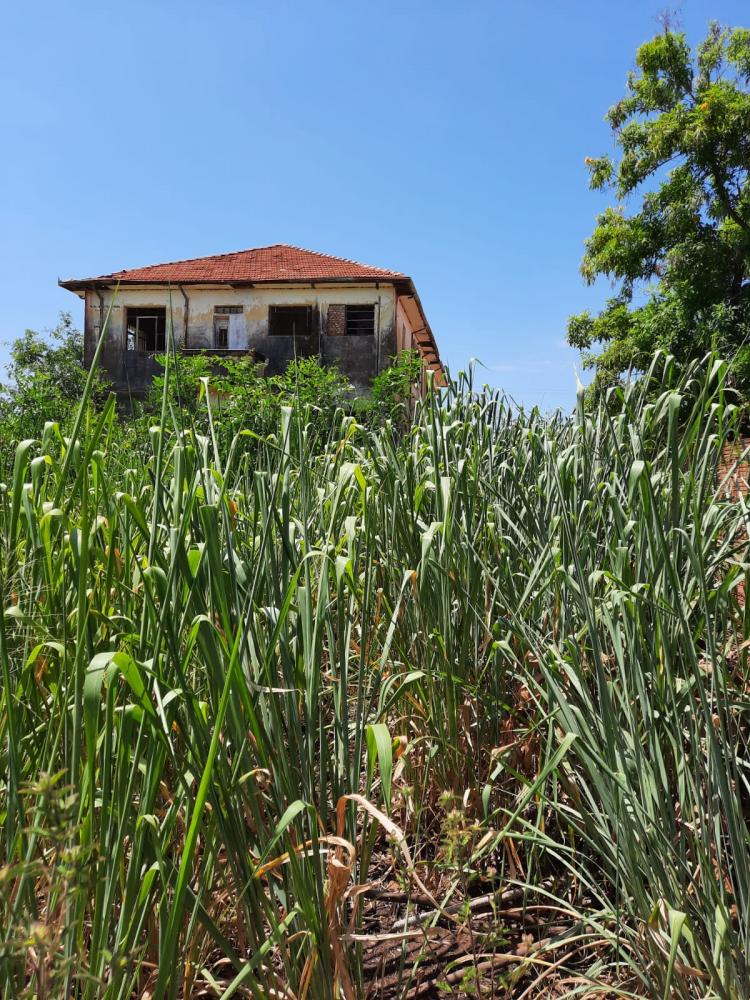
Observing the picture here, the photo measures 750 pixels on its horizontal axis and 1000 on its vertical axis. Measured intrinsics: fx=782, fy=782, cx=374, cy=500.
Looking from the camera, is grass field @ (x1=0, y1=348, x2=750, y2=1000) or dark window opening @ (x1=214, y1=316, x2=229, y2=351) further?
dark window opening @ (x1=214, y1=316, x2=229, y2=351)

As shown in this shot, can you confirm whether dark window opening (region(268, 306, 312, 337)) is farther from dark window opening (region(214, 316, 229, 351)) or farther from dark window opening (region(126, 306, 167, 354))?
dark window opening (region(126, 306, 167, 354))

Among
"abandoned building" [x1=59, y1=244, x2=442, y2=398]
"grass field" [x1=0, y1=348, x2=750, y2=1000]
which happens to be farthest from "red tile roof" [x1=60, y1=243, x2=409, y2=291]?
"grass field" [x1=0, y1=348, x2=750, y2=1000]

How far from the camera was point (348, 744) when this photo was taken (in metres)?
1.35

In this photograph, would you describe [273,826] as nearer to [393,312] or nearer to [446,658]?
[446,658]

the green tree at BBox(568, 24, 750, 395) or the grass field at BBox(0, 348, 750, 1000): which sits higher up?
the green tree at BBox(568, 24, 750, 395)

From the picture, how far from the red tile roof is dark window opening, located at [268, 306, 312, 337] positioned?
2.65 ft

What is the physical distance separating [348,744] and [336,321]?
1876 cm

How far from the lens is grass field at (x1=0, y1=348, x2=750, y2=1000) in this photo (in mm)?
878

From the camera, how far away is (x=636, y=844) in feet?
3.31

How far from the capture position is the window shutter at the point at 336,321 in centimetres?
1939

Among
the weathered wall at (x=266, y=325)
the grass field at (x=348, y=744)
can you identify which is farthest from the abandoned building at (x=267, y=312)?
the grass field at (x=348, y=744)

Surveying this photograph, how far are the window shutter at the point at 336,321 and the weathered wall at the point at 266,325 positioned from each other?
0.17 ft

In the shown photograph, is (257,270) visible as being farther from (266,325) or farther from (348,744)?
(348,744)

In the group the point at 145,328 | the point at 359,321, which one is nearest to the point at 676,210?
the point at 359,321
